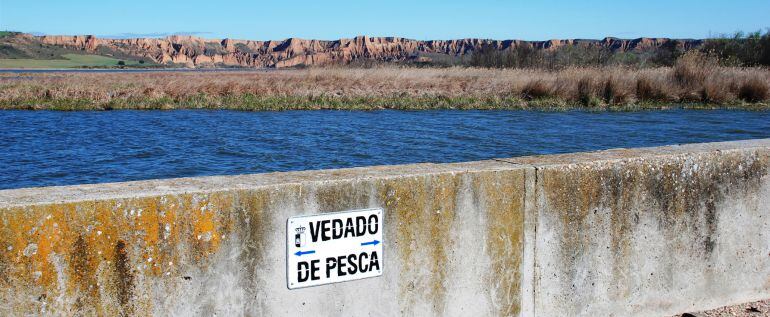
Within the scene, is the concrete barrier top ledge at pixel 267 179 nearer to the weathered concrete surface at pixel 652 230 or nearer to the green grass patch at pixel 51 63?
the weathered concrete surface at pixel 652 230

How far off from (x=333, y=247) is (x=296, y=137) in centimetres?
1355

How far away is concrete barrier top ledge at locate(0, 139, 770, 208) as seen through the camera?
2.80 meters

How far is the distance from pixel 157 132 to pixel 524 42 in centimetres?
3754

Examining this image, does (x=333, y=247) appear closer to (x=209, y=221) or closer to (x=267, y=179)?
(x=267, y=179)

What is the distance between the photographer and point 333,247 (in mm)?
3312

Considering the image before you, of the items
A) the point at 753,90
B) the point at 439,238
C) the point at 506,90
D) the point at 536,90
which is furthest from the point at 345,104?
the point at 439,238

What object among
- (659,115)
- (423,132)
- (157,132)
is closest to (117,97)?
(157,132)

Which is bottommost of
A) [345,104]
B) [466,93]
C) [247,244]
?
[345,104]

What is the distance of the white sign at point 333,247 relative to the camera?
319 cm

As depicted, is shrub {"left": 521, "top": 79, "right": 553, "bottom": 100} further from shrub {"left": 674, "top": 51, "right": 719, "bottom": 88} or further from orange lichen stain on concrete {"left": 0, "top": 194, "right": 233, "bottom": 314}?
orange lichen stain on concrete {"left": 0, "top": 194, "right": 233, "bottom": 314}

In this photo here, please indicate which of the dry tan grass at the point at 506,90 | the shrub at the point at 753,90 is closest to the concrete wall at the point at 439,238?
the dry tan grass at the point at 506,90

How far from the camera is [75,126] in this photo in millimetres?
19047

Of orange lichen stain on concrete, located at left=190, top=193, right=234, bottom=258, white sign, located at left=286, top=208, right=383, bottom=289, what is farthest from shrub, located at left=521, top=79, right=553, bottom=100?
orange lichen stain on concrete, located at left=190, top=193, right=234, bottom=258

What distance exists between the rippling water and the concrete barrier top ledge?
824cm
